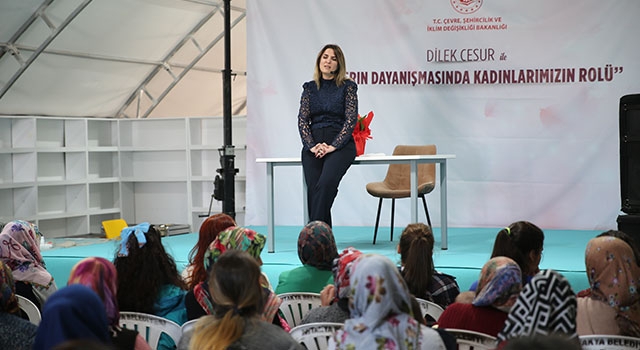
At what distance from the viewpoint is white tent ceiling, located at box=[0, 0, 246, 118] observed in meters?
7.74

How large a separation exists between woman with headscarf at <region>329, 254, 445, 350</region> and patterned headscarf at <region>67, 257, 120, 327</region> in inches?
25.3

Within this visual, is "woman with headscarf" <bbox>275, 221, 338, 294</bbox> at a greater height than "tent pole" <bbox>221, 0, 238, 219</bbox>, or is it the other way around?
"tent pole" <bbox>221, 0, 238, 219</bbox>

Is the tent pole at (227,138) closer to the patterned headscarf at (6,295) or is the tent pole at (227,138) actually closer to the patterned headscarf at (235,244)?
the patterned headscarf at (235,244)

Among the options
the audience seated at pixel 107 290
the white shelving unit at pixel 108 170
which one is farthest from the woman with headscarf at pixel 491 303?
the white shelving unit at pixel 108 170

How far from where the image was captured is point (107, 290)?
215 centimetres

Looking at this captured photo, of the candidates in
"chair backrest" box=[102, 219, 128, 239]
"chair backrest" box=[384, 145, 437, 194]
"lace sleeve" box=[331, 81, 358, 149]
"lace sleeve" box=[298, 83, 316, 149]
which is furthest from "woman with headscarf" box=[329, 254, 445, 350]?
"chair backrest" box=[102, 219, 128, 239]

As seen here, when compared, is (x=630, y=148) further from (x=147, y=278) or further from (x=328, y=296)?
(x=147, y=278)

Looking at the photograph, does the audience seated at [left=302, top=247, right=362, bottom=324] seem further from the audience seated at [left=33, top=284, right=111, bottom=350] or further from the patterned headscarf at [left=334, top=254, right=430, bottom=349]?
the audience seated at [left=33, top=284, right=111, bottom=350]

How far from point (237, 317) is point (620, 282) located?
1.25 m

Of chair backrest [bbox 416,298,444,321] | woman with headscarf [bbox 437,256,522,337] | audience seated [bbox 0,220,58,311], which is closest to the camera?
woman with headscarf [bbox 437,256,522,337]

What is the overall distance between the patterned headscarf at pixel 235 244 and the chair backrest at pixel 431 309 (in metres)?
0.61

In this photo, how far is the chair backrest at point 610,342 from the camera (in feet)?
7.18

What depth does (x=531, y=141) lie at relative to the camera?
680cm

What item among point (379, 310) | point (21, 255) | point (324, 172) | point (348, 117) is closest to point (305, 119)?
point (348, 117)
